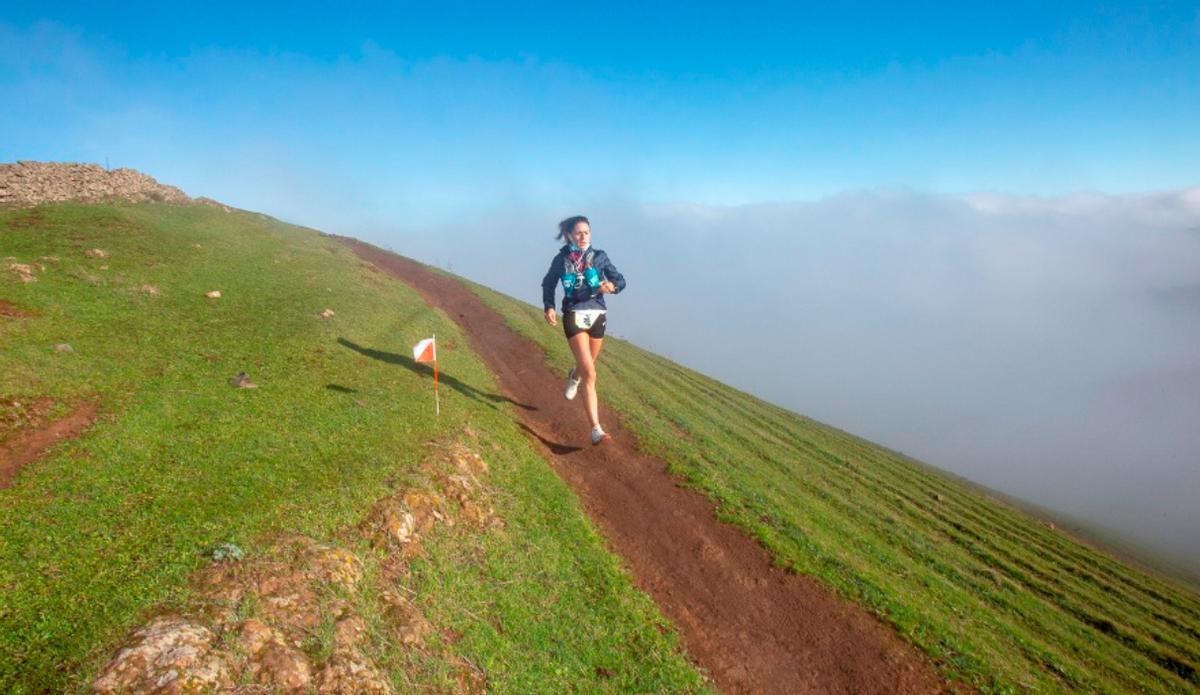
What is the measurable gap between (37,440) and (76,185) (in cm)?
3360

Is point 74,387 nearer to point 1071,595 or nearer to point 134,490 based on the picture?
point 134,490

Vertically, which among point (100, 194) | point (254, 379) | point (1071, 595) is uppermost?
point (100, 194)

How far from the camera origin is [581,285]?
1170cm

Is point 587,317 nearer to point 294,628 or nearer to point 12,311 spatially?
point 294,628

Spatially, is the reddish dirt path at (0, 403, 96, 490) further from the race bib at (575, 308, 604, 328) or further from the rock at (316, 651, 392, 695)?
the race bib at (575, 308, 604, 328)

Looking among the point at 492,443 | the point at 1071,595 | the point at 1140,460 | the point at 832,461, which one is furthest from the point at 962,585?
the point at 1140,460

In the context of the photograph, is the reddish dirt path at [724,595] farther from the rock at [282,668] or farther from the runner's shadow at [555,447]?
the rock at [282,668]

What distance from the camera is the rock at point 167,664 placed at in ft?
14.1

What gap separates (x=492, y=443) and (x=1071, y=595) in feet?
60.3

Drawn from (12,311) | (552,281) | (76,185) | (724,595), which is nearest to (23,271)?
(12,311)

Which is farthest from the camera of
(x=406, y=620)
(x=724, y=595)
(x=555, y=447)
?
(x=555, y=447)

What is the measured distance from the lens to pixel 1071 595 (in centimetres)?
1603

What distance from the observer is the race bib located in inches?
461

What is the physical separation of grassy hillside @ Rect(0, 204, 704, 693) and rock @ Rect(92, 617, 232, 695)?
0.19 meters
